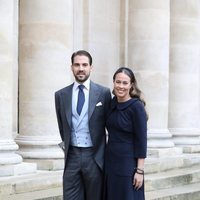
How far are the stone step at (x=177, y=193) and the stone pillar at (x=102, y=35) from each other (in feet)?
18.0

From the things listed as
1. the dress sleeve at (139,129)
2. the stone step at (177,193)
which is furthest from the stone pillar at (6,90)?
the dress sleeve at (139,129)

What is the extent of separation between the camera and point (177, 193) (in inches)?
545

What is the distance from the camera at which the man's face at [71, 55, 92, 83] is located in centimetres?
804

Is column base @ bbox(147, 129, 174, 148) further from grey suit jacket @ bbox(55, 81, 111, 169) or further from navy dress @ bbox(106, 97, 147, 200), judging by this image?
navy dress @ bbox(106, 97, 147, 200)

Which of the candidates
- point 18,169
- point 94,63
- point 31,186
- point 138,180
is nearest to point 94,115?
point 138,180

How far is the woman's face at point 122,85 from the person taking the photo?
316 inches

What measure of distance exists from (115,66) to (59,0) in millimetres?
5843

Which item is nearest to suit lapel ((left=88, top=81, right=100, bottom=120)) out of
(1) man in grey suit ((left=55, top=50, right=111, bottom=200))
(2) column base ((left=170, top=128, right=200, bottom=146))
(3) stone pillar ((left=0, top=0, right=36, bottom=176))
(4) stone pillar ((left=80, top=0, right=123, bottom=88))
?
(1) man in grey suit ((left=55, top=50, right=111, bottom=200))

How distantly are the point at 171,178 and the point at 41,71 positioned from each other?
394cm

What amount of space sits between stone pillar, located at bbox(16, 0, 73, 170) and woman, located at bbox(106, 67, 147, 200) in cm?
600

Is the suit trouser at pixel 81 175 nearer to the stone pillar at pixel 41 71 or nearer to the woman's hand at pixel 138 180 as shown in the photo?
the woman's hand at pixel 138 180

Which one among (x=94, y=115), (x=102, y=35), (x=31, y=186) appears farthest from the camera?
(x=102, y=35)

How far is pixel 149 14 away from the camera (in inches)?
687

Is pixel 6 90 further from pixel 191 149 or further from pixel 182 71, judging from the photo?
pixel 182 71
